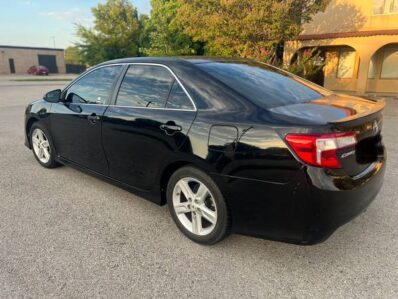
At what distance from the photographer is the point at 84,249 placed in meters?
2.82

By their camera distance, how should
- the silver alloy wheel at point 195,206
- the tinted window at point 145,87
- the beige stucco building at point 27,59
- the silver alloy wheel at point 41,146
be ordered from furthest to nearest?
1. the beige stucco building at point 27,59
2. the silver alloy wheel at point 41,146
3. the tinted window at point 145,87
4. the silver alloy wheel at point 195,206

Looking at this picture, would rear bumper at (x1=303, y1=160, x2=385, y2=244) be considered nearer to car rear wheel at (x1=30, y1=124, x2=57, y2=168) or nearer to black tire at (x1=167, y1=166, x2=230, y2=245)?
black tire at (x1=167, y1=166, x2=230, y2=245)

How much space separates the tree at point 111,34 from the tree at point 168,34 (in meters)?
8.76

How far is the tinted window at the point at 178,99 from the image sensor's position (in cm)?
286

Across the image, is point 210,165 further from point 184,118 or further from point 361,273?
point 361,273

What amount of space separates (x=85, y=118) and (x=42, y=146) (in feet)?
5.00

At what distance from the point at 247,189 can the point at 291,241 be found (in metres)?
0.49

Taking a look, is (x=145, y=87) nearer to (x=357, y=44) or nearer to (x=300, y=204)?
(x=300, y=204)

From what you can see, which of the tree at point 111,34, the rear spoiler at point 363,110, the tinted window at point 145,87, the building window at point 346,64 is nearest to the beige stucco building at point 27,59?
the tree at point 111,34

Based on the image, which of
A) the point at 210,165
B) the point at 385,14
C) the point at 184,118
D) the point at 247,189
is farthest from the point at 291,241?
the point at 385,14

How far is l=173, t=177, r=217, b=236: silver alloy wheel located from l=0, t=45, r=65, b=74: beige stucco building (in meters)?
65.8

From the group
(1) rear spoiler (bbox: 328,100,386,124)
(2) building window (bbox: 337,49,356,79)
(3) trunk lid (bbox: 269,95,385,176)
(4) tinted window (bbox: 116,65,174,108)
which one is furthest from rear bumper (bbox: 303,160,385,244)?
(2) building window (bbox: 337,49,356,79)

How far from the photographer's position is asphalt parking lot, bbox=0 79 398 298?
7.63 feet

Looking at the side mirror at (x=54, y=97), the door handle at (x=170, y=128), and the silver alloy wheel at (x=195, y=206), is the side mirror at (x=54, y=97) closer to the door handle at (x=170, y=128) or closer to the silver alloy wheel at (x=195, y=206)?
the door handle at (x=170, y=128)
